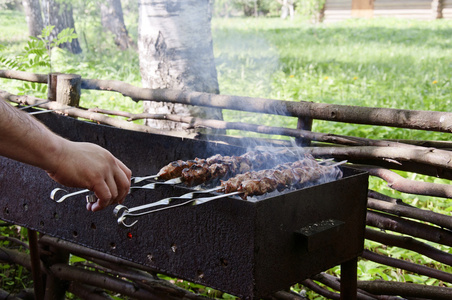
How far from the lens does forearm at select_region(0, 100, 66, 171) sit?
1.62 meters

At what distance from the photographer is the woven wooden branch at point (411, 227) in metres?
2.79

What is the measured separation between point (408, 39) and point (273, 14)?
22.3 m

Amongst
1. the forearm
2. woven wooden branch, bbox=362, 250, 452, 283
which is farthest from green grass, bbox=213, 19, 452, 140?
the forearm

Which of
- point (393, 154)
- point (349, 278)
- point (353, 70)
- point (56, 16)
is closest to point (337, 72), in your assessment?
point (353, 70)

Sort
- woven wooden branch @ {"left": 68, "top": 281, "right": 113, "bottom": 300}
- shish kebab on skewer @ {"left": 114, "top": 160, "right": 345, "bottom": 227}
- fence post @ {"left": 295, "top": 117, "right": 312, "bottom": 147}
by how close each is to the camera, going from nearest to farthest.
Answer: shish kebab on skewer @ {"left": 114, "top": 160, "right": 345, "bottom": 227}
fence post @ {"left": 295, "top": 117, "right": 312, "bottom": 147}
woven wooden branch @ {"left": 68, "top": 281, "right": 113, "bottom": 300}

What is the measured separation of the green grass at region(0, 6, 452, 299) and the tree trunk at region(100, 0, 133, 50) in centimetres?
33

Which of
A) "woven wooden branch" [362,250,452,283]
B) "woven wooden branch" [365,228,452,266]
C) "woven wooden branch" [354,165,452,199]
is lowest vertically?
"woven wooden branch" [362,250,452,283]

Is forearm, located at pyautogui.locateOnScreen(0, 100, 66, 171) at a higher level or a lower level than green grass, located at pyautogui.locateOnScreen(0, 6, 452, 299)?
higher

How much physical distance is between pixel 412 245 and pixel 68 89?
250cm

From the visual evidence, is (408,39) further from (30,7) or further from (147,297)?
(147,297)

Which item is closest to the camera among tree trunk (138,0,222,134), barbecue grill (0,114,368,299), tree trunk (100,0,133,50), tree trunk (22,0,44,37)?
barbecue grill (0,114,368,299)

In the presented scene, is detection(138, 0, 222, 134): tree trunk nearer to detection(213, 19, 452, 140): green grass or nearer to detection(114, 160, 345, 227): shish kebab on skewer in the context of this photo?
detection(114, 160, 345, 227): shish kebab on skewer

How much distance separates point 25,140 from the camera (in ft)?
5.46

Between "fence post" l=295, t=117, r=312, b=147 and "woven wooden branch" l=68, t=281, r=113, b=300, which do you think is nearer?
"fence post" l=295, t=117, r=312, b=147
